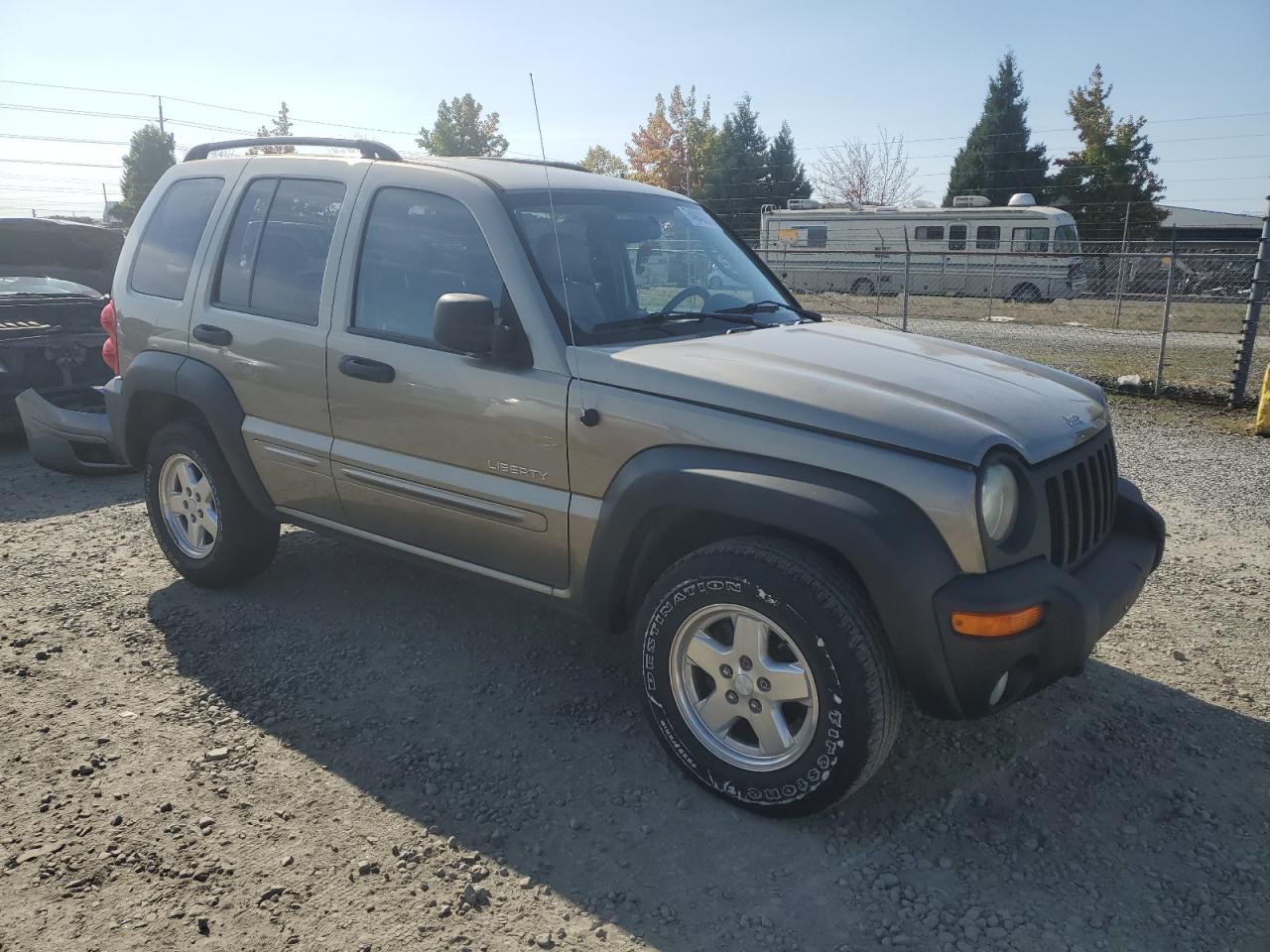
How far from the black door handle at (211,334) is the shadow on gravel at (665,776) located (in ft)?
4.22

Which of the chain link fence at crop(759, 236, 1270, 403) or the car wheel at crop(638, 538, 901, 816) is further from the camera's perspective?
the chain link fence at crop(759, 236, 1270, 403)

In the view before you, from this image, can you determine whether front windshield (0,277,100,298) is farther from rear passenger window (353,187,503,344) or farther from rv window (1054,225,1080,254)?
rv window (1054,225,1080,254)

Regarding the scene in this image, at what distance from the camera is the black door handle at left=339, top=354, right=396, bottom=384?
3.62 meters

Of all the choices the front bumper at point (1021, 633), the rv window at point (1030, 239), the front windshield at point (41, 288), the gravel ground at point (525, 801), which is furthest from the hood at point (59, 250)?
the rv window at point (1030, 239)

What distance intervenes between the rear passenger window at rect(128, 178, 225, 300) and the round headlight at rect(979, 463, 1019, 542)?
362 centimetres

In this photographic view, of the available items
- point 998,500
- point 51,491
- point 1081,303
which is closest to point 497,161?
point 998,500

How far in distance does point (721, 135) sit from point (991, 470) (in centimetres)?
4217

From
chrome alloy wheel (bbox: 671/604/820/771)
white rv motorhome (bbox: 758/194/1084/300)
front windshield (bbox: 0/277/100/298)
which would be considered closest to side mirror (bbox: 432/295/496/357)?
chrome alloy wheel (bbox: 671/604/820/771)

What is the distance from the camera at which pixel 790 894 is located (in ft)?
8.69

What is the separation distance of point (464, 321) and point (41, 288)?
6749mm

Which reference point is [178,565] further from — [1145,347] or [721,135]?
[721,135]

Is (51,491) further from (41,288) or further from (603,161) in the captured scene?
(603,161)

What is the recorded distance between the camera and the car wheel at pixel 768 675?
2707mm

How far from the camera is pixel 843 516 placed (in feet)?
8.62
